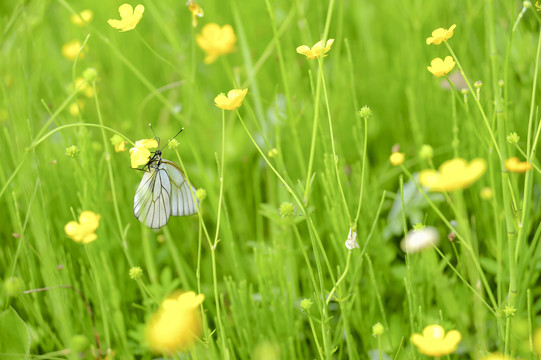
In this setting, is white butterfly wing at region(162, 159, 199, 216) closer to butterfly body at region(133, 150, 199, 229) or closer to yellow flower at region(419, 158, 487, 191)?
butterfly body at region(133, 150, 199, 229)

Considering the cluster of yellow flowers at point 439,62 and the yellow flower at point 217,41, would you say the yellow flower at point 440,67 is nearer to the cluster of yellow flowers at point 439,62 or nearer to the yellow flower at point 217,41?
the cluster of yellow flowers at point 439,62

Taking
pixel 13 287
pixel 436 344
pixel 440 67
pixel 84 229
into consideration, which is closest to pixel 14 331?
pixel 13 287

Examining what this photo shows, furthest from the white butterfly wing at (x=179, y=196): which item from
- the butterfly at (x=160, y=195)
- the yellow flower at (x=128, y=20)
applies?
the yellow flower at (x=128, y=20)

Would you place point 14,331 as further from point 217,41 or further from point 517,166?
point 517,166

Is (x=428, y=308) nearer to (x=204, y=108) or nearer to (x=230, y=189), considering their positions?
(x=230, y=189)

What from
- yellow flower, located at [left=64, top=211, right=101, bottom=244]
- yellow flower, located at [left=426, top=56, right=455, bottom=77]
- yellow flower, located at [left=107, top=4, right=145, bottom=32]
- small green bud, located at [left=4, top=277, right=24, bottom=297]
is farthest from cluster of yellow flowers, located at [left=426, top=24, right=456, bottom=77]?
small green bud, located at [left=4, top=277, right=24, bottom=297]

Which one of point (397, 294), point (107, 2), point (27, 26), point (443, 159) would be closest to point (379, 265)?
point (397, 294)
